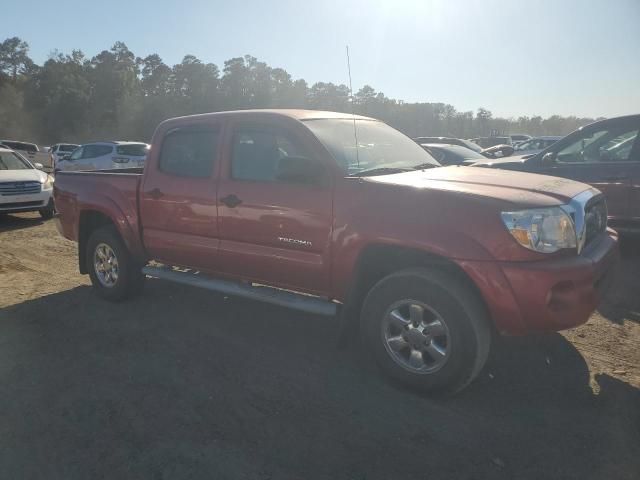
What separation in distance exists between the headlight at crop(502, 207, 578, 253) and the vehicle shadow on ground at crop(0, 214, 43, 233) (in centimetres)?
995

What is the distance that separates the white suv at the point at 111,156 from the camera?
16016mm

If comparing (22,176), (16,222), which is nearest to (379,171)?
(22,176)

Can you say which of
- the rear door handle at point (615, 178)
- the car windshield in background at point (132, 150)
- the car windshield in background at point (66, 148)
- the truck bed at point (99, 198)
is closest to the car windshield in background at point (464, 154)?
the rear door handle at point (615, 178)

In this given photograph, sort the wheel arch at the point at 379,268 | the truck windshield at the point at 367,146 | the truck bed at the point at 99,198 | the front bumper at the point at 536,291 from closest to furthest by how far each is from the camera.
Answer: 1. the front bumper at the point at 536,291
2. the wheel arch at the point at 379,268
3. the truck windshield at the point at 367,146
4. the truck bed at the point at 99,198

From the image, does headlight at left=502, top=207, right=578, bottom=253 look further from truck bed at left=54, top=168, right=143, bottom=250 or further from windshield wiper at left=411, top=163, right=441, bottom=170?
truck bed at left=54, top=168, right=143, bottom=250

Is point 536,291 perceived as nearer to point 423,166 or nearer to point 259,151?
point 423,166

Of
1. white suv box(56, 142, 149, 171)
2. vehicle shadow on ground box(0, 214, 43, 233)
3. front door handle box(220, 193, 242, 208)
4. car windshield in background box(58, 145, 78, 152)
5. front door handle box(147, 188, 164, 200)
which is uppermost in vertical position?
car windshield in background box(58, 145, 78, 152)

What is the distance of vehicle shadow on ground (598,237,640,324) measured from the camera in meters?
4.66

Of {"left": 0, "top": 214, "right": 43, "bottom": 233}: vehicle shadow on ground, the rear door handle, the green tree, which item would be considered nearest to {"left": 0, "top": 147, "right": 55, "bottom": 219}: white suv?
{"left": 0, "top": 214, "right": 43, "bottom": 233}: vehicle shadow on ground

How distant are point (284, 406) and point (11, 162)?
10.8 metres

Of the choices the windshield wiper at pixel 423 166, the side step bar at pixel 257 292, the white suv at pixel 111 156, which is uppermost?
the white suv at pixel 111 156

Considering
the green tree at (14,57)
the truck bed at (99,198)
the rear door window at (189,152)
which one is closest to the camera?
the rear door window at (189,152)

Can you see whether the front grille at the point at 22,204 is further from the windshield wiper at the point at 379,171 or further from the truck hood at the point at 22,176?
the windshield wiper at the point at 379,171

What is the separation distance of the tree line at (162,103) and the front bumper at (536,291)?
49.8 m
